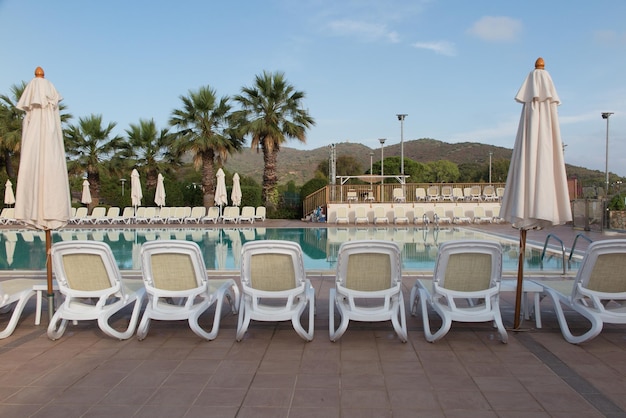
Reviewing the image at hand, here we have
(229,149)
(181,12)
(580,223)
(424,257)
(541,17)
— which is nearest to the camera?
(424,257)

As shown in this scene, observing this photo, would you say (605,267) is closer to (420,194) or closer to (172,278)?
(172,278)

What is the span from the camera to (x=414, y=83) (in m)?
25.5

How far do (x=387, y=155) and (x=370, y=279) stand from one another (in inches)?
2515

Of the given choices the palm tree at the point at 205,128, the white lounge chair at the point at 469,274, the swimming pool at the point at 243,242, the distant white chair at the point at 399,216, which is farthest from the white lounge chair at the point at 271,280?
the palm tree at the point at 205,128

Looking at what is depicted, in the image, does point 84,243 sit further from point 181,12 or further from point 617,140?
point 617,140

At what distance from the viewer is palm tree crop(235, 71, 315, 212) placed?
21.6m

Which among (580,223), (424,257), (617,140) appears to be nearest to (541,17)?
(580,223)

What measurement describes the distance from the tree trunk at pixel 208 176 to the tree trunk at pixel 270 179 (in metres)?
2.69

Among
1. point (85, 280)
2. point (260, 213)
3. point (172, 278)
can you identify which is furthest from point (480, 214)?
point (85, 280)

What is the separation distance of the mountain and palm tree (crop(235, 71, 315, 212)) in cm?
3888

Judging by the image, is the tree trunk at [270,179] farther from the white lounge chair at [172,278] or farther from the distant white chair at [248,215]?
the white lounge chair at [172,278]

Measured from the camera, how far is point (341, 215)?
20.5 metres

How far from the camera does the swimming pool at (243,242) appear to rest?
9195mm

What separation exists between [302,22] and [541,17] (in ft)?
31.1
